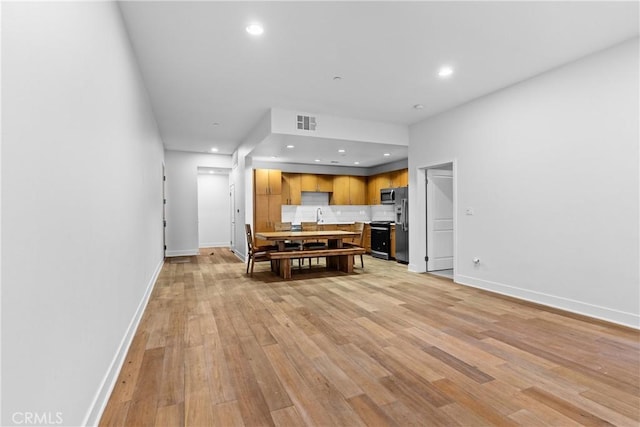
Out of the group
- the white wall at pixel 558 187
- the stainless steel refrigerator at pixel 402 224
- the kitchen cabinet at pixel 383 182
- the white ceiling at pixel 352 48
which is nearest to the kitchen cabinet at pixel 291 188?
the kitchen cabinet at pixel 383 182

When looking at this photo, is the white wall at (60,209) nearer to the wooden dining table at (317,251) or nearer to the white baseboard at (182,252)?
the wooden dining table at (317,251)

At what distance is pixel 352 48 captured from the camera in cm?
321

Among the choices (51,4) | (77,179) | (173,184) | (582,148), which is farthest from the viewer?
(173,184)

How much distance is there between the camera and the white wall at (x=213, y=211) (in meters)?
10.6

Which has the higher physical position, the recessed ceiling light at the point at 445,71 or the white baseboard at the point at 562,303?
the recessed ceiling light at the point at 445,71

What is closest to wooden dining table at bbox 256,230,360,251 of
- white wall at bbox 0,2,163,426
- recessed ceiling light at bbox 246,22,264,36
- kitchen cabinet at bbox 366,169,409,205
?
kitchen cabinet at bbox 366,169,409,205

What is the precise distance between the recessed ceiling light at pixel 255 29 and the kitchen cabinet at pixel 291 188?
583 centimetres

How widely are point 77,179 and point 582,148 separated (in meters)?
4.67

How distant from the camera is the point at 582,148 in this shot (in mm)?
3541

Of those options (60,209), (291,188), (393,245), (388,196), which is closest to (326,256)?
(393,245)

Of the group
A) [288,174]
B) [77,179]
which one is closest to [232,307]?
[77,179]

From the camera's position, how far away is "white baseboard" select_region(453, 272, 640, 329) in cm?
319

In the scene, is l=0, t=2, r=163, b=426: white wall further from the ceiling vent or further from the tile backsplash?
the tile backsplash

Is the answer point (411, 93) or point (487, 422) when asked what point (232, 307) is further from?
point (411, 93)
